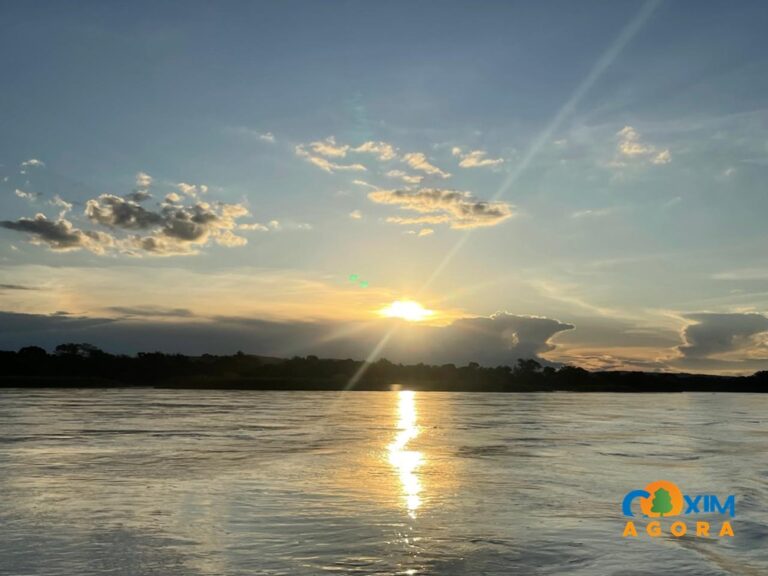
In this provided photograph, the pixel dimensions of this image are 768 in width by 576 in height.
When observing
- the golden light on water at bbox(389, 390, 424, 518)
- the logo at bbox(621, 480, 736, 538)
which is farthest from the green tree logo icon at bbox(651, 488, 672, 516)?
the golden light on water at bbox(389, 390, 424, 518)

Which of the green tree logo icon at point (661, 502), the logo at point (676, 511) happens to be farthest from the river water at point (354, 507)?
A: the green tree logo icon at point (661, 502)

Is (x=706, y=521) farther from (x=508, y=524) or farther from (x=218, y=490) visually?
(x=218, y=490)

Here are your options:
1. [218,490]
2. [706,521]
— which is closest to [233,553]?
[218,490]

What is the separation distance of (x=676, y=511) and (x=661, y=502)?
184 cm

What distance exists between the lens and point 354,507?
Answer: 19594 mm

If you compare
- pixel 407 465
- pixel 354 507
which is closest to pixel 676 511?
pixel 354 507

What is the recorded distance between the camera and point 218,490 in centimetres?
2208

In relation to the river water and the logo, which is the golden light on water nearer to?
the river water

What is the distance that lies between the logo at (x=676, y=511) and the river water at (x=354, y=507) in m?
0.26

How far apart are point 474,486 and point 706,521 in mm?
7225

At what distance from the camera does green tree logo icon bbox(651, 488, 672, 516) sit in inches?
801

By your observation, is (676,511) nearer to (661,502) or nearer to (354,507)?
(661,502)

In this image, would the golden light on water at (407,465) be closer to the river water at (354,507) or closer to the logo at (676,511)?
the river water at (354,507)

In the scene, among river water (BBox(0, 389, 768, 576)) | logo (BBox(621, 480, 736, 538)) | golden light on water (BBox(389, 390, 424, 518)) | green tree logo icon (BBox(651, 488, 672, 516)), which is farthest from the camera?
golden light on water (BBox(389, 390, 424, 518))
